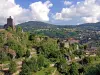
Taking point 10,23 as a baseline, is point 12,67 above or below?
below

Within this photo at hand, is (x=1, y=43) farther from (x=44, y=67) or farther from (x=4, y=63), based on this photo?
(x=44, y=67)

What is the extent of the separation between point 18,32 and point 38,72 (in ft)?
56.1

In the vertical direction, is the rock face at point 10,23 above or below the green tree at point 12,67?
above

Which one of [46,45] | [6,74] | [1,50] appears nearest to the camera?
[6,74]

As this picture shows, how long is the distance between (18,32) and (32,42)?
14.3 ft

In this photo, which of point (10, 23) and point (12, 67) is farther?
point (10, 23)

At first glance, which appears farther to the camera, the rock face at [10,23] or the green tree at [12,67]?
the rock face at [10,23]

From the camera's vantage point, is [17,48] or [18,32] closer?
[17,48]

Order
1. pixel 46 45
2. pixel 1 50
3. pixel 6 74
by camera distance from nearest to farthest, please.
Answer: pixel 6 74 → pixel 1 50 → pixel 46 45

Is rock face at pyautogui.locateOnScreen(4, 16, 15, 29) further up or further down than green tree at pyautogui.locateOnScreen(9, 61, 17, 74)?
further up

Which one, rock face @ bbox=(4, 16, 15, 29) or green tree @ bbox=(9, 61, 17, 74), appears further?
rock face @ bbox=(4, 16, 15, 29)

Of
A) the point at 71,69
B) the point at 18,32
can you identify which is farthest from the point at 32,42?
the point at 71,69

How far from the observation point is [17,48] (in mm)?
65188

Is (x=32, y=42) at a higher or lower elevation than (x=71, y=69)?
higher
